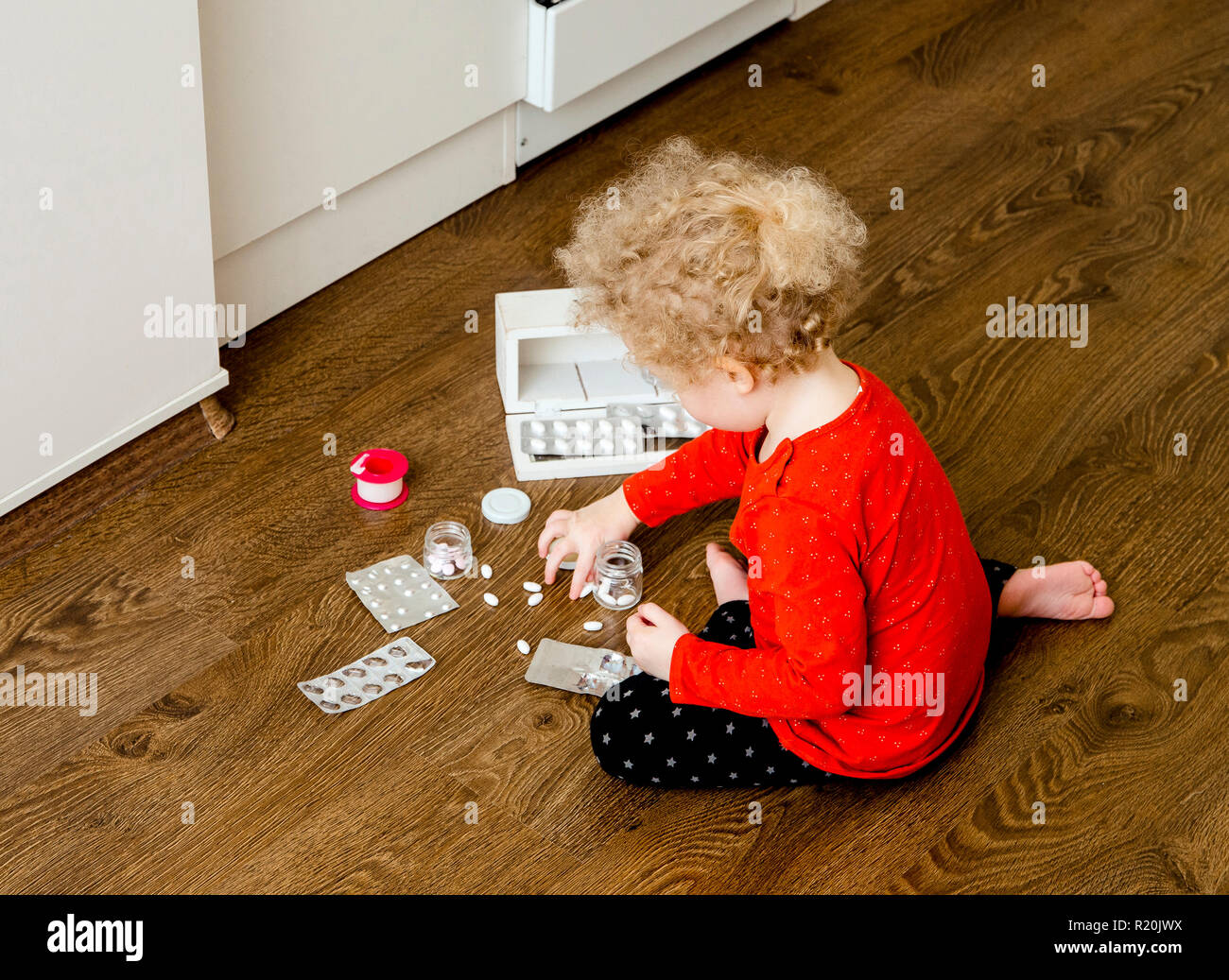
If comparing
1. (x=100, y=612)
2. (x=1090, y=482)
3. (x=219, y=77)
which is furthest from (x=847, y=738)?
(x=219, y=77)

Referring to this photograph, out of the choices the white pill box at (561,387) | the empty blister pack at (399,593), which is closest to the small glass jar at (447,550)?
the empty blister pack at (399,593)

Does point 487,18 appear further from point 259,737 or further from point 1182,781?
point 1182,781

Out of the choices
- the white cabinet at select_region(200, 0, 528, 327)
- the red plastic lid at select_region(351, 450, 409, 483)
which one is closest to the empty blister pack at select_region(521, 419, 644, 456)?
the red plastic lid at select_region(351, 450, 409, 483)

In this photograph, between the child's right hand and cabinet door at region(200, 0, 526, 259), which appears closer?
the child's right hand

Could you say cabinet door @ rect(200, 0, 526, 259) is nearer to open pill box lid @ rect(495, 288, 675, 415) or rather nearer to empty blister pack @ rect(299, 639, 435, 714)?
open pill box lid @ rect(495, 288, 675, 415)

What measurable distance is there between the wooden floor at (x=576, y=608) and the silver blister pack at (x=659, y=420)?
11 cm

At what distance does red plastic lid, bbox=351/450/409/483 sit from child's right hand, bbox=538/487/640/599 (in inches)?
8.3

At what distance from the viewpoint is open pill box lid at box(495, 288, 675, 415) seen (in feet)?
5.52

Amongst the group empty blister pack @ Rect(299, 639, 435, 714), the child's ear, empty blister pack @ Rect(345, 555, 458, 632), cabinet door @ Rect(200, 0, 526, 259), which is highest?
cabinet door @ Rect(200, 0, 526, 259)

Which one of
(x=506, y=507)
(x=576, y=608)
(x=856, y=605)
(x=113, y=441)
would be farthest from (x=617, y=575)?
(x=113, y=441)

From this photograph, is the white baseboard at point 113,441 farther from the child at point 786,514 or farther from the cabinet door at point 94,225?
the child at point 786,514

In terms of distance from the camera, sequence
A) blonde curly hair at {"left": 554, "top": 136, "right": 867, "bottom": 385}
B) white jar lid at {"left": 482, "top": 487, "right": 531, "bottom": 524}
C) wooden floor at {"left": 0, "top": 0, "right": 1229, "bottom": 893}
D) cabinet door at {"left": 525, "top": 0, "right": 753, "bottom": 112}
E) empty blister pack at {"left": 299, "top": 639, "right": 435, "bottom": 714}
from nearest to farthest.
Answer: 1. blonde curly hair at {"left": 554, "top": 136, "right": 867, "bottom": 385}
2. wooden floor at {"left": 0, "top": 0, "right": 1229, "bottom": 893}
3. empty blister pack at {"left": 299, "top": 639, "right": 435, "bottom": 714}
4. white jar lid at {"left": 482, "top": 487, "right": 531, "bottom": 524}
5. cabinet door at {"left": 525, "top": 0, "right": 753, "bottom": 112}

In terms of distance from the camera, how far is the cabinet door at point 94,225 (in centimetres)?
130

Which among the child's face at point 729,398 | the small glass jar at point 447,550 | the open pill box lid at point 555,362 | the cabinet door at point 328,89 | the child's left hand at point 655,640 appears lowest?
the small glass jar at point 447,550
